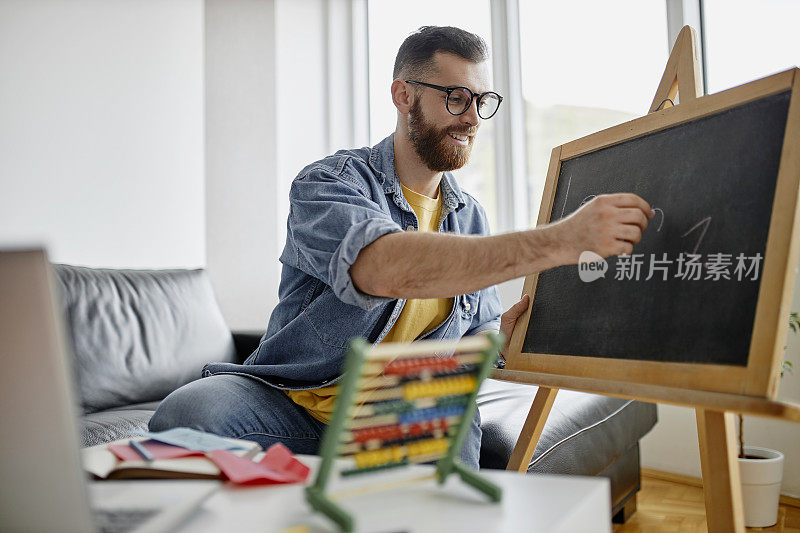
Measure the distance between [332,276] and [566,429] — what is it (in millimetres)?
892

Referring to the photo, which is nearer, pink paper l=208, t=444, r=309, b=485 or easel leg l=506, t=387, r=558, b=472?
pink paper l=208, t=444, r=309, b=485

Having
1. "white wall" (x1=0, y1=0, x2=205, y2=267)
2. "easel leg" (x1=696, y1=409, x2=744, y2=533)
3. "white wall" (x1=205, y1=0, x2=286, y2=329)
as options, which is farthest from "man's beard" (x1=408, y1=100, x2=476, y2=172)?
"white wall" (x1=205, y1=0, x2=286, y2=329)

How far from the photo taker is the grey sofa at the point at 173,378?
169 cm

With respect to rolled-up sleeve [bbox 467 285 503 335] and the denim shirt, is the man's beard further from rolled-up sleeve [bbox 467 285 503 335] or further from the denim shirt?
rolled-up sleeve [bbox 467 285 503 335]

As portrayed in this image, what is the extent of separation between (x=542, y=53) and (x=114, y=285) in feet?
6.96

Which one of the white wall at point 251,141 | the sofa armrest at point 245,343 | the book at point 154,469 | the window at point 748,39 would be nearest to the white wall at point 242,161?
the white wall at point 251,141

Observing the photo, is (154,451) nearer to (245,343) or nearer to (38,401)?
(38,401)

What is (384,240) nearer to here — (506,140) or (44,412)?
(44,412)

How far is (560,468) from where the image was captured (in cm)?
164

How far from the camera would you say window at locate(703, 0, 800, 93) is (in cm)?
225

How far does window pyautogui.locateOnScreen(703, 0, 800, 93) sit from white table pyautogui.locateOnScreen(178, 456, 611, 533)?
2167mm

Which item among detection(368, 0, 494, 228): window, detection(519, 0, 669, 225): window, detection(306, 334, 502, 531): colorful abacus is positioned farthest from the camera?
detection(368, 0, 494, 228): window

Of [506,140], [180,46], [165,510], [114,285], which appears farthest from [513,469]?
[180,46]

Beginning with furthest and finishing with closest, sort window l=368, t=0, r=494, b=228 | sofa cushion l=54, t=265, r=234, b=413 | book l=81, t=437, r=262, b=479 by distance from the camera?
window l=368, t=0, r=494, b=228 → sofa cushion l=54, t=265, r=234, b=413 → book l=81, t=437, r=262, b=479
